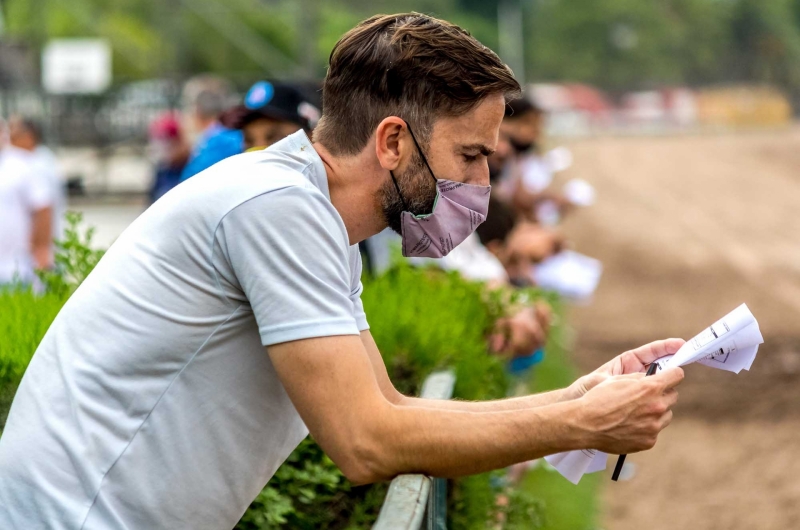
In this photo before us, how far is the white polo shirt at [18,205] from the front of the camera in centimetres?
851

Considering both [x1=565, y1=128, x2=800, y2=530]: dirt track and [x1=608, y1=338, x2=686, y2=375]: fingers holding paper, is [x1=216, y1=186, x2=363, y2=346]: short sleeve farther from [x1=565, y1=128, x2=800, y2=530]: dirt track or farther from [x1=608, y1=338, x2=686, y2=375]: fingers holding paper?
[x1=565, y1=128, x2=800, y2=530]: dirt track

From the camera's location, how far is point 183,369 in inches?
88.9

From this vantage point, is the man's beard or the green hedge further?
the green hedge

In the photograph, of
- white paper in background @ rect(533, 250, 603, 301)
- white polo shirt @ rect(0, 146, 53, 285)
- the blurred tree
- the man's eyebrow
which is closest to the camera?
the man's eyebrow

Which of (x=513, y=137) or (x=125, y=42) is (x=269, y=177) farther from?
(x=125, y=42)

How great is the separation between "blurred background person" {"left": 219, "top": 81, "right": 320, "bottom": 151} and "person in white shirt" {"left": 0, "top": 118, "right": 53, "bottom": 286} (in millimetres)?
3618

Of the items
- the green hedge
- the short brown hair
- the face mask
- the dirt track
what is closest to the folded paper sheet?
the face mask

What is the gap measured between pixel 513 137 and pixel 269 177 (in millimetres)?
6016

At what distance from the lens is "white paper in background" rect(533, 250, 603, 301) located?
7.04 m

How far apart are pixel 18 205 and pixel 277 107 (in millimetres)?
4122

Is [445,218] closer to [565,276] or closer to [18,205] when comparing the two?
[565,276]

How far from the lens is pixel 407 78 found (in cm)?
240

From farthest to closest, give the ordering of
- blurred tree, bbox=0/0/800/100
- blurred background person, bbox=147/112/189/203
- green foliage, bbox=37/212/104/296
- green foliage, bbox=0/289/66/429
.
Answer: blurred tree, bbox=0/0/800/100, blurred background person, bbox=147/112/189/203, green foliage, bbox=37/212/104/296, green foliage, bbox=0/289/66/429

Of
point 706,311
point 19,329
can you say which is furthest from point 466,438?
point 706,311
